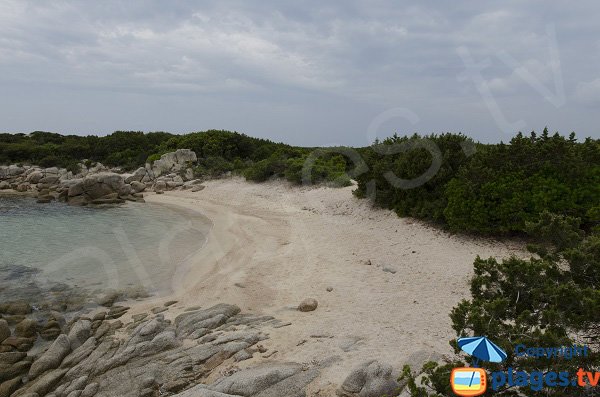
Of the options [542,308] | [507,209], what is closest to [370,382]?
[542,308]

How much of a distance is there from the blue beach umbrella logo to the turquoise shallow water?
982 centimetres

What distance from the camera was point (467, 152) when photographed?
16.1 meters

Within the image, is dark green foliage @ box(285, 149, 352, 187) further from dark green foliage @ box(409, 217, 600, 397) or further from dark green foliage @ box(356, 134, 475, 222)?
dark green foliage @ box(409, 217, 600, 397)

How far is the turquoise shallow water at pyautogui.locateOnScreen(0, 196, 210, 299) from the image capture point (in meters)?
12.8

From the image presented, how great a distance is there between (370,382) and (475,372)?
7.53 ft

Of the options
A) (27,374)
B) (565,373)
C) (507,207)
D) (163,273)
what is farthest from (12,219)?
(565,373)

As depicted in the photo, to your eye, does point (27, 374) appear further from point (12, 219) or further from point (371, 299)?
point (12, 219)

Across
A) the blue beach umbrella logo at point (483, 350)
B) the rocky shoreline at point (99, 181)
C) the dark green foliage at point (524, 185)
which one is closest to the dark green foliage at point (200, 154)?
the rocky shoreline at point (99, 181)

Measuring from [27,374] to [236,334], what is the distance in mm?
4257

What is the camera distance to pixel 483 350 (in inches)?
155

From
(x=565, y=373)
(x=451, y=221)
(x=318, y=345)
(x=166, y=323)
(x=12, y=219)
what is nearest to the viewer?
(x=565, y=373)

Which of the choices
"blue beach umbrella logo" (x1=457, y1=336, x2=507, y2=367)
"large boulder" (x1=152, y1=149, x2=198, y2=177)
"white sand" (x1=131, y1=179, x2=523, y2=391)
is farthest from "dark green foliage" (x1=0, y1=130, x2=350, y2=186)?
"blue beach umbrella logo" (x1=457, y1=336, x2=507, y2=367)

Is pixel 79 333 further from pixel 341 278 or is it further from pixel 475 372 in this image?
pixel 475 372

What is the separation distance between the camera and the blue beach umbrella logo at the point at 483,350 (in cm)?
388
